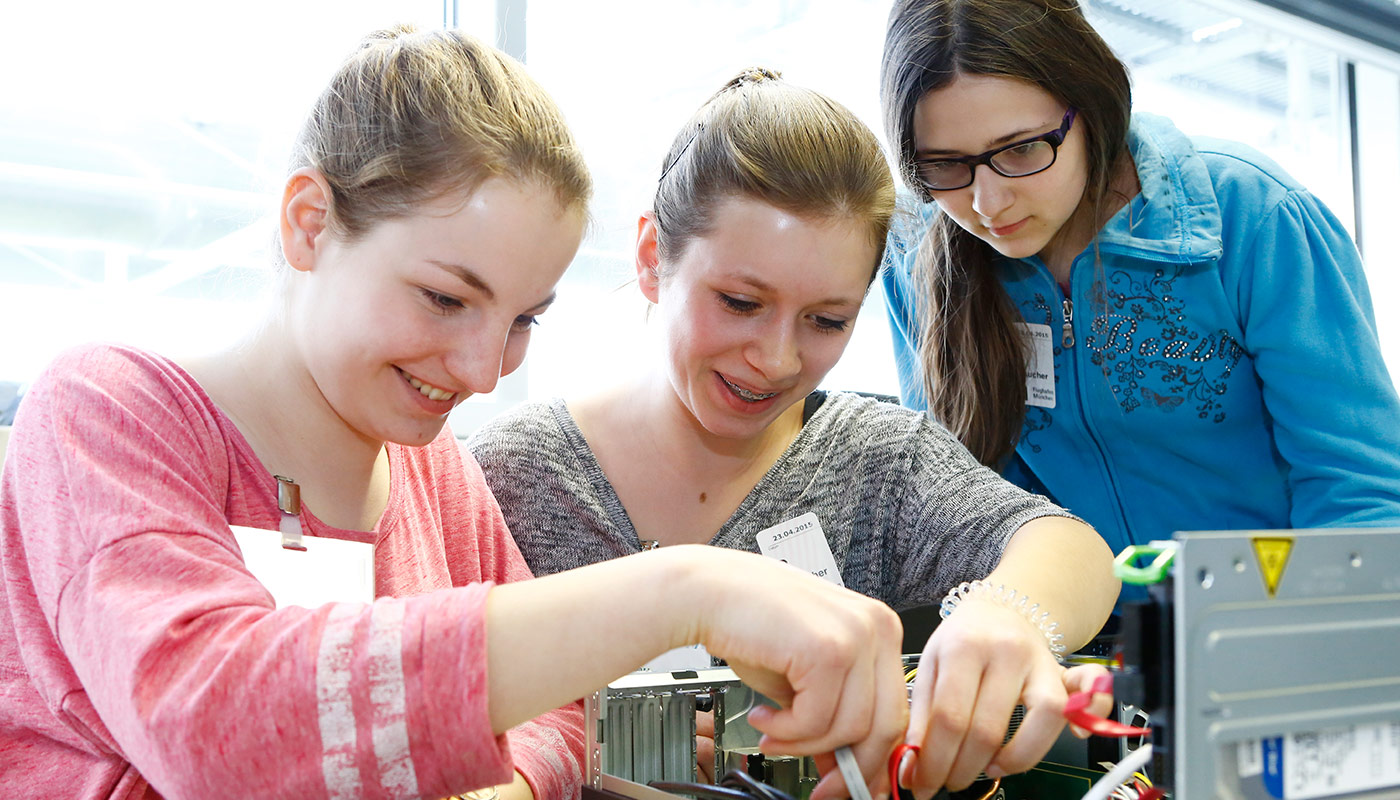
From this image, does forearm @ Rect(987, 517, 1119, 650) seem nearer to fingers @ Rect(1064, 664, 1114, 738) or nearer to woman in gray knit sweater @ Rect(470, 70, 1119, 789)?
woman in gray knit sweater @ Rect(470, 70, 1119, 789)

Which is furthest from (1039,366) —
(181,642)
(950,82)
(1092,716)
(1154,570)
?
(181,642)

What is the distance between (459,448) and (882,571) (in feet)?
1.77

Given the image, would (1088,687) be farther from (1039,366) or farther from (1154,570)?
(1039,366)

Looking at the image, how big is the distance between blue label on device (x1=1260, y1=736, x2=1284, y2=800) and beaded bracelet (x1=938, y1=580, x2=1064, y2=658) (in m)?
0.41

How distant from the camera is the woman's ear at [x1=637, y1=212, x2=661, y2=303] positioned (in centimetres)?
130

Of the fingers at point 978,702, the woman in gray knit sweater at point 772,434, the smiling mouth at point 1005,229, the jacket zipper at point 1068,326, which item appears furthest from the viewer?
the jacket zipper at point 1068,326

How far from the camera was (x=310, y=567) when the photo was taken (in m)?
0.86

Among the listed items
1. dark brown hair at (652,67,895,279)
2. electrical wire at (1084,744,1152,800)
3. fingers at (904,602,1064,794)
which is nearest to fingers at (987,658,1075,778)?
fingers at (904,602,1064,794)

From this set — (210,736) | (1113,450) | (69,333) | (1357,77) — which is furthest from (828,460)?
(1357,77)

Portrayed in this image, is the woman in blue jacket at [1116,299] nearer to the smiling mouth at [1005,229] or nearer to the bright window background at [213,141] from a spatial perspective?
the smiling mouth at [1005,229]

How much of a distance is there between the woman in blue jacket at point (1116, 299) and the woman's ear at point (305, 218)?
767 millimetres

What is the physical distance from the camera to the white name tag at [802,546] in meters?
1.26

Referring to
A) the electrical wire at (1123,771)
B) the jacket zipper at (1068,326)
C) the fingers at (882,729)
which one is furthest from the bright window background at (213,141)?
the electrical wire at (1123,771)

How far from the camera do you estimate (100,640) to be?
62 centimetres
